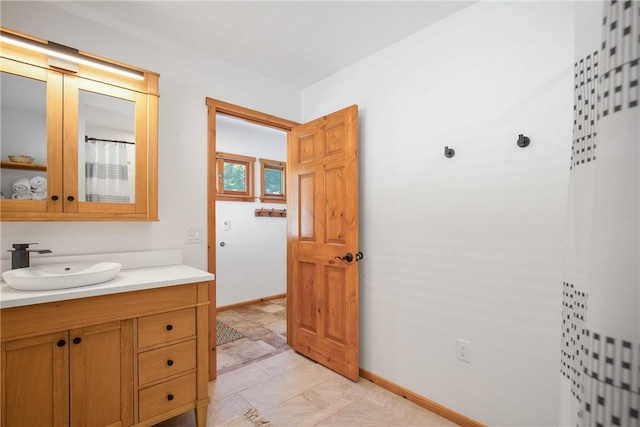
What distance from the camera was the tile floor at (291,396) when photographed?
1.88 metres

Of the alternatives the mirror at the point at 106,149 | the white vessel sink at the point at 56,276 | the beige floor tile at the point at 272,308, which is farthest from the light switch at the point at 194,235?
the beige floor tile at the point at 272,308

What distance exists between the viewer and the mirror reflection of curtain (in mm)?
1810

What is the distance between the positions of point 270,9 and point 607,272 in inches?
86.0

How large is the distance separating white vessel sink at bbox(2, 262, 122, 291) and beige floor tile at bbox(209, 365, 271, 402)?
3.85ft

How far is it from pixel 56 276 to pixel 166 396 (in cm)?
86

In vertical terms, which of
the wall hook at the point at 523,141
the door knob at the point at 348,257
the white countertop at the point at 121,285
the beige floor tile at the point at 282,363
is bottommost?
the beige floor tile at the point at 282,363

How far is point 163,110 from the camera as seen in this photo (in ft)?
7.26

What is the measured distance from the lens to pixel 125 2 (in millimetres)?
1855

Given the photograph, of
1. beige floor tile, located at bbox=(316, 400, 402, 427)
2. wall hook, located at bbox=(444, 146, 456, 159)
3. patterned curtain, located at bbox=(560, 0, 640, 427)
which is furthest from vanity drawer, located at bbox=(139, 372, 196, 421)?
wall hook, located at bbox=(444, 146, 456, 159)

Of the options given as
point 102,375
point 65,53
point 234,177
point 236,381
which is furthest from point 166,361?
point 234,177

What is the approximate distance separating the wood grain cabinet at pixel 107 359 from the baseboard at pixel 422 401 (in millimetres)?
1250

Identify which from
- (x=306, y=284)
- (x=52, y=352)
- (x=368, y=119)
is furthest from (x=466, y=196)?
(x=52, y=352)

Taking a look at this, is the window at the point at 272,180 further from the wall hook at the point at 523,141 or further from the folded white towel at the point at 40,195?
the wall hook at the point at 523,141

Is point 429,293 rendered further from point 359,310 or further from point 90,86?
point 90,86
